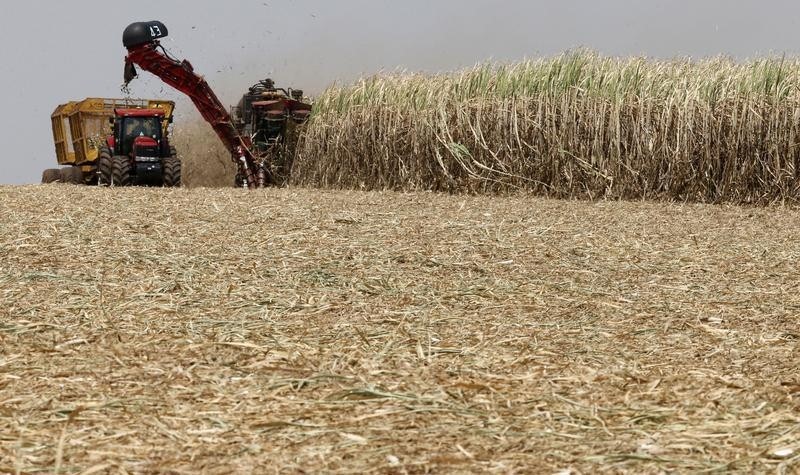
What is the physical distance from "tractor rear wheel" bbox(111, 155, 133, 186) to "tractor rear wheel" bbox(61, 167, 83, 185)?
3474mm

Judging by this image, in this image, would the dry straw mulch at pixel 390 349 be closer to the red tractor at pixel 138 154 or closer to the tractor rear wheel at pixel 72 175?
the red tractor at pixel 138 154

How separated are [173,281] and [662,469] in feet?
13.5

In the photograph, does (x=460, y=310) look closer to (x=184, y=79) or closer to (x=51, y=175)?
(x=184, y=79)

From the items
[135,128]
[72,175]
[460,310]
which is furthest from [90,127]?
[460,310]

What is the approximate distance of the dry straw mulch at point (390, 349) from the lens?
3.72 metres

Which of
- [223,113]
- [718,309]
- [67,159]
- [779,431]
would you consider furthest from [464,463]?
[67,159]

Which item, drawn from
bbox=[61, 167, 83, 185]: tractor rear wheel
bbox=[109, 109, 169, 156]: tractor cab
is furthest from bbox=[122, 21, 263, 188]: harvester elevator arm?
bbox=[61, 167, 83, 185]: tractor rear wheel

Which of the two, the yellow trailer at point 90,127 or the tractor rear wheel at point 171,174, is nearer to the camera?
the tractor rear wheel at point 171,174

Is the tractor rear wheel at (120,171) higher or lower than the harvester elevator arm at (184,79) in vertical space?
lower

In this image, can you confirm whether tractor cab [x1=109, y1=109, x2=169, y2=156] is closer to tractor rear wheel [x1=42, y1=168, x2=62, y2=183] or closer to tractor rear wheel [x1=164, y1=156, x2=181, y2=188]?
tractor rear wheel [x1=164, y1=156, x2=181, y2=188]

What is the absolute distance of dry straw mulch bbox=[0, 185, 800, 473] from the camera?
12.2 feet

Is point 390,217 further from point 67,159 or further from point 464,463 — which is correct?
point 67,159

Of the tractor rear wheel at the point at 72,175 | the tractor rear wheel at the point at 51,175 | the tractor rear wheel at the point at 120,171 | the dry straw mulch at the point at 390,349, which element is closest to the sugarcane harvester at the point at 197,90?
the tractor rear wheel at the point at 120,171

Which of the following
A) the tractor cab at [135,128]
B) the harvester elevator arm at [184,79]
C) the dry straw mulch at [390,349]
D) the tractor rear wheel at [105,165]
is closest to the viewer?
the dry straw mulch at [390,349]
